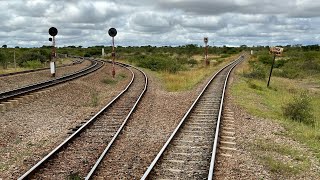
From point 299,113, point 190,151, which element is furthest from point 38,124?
point 299,113

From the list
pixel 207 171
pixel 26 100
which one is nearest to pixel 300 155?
pixel 207 171

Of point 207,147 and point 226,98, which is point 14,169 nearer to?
point 207,147

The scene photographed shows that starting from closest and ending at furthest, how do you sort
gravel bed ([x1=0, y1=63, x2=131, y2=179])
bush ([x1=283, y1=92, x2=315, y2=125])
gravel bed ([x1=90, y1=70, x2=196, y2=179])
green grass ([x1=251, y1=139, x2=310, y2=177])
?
gravel bed ([x1=90, y1=70, x2=196, y2=179]), green grass ([x1=251, y1=139, x2=310, y2=177]), gravel bed ([x1=0, y1=63, x2=131, y2=179]), bush ([x1=283, y1=92, x2=315, y2=125])

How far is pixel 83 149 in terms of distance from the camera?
9.57 metres

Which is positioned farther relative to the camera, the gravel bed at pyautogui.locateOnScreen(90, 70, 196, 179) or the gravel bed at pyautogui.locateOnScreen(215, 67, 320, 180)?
the gravel bed at pyautogui.locateOnScreen(90, 70, 196, 179)

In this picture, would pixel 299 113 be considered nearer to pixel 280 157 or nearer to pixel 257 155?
pixel 280 157

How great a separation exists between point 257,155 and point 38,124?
22.5 ft

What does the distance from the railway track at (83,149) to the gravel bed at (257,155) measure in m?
2.79

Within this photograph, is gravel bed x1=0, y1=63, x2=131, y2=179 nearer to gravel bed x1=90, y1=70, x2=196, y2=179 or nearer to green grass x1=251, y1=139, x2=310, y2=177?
gravel bed x1=90, y1=70, x2=196, y2=179

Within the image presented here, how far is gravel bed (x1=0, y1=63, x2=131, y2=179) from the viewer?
886 cm

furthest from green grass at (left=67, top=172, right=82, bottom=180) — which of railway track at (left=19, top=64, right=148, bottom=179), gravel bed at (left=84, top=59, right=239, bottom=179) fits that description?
gravel bed at (left=84, top=59, right=239, bottom=179)

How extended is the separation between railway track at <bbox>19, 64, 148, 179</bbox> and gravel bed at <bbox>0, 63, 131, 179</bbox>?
0.38m

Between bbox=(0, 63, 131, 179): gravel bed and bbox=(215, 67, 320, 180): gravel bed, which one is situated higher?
bbox=(0, 63, 131, 179): gravel bed

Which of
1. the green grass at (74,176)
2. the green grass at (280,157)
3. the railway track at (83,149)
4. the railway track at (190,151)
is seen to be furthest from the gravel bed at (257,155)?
the railway track at (83,149)
